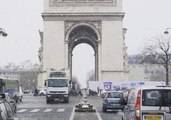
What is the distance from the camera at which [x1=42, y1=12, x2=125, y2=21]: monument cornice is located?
86.4 metres

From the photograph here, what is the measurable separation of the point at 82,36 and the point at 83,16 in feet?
32.1

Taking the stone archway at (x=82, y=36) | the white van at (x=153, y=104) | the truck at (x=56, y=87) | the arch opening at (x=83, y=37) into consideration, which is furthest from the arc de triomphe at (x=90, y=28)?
the white van at (x=153, y=104)

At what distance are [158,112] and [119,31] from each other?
71.6 metres

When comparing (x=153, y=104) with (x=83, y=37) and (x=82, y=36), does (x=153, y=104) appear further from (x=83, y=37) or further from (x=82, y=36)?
(x=83, y=37)

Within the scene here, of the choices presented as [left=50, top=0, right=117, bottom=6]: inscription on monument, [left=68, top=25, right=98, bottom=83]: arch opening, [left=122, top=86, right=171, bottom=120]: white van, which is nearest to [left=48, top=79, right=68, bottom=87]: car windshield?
[left=122, top=86, right=171, bottom=120]: white van

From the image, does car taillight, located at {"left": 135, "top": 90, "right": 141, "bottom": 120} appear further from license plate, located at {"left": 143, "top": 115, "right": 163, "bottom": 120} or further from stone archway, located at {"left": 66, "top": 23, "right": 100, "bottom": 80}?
stone archway, located at {"left": 66, "top": 23, "right": 100, "bottom": 80}

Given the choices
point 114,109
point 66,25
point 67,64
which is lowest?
point 114,109

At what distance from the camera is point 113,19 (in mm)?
87188

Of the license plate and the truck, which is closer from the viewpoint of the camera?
the license plate

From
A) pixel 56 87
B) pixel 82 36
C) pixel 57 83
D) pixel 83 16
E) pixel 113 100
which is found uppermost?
pixel 83 16

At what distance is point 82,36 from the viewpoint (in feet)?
316

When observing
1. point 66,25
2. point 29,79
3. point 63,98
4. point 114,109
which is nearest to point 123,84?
point 66,25

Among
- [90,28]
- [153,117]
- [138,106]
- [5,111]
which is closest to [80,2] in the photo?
[90,28]

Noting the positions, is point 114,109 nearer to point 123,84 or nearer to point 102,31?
point 123,84
